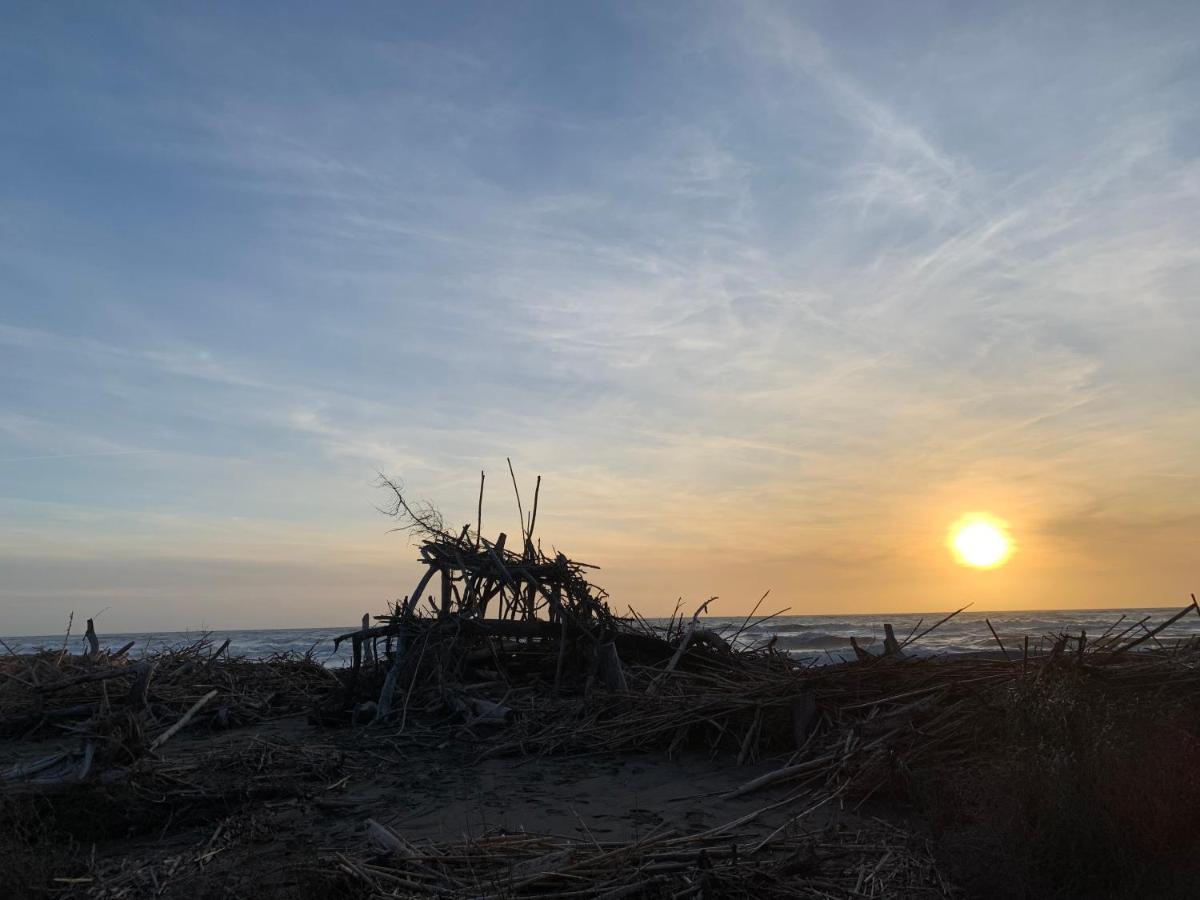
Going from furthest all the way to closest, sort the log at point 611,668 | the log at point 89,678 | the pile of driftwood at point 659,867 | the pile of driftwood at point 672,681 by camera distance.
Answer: the log at point 89,678, the log at point 611,668, the pile of driftwood at point 672,681, the pile of driftwood at point 659,867

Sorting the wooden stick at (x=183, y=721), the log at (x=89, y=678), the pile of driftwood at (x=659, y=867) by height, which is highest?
the log at (x=89, y=678)

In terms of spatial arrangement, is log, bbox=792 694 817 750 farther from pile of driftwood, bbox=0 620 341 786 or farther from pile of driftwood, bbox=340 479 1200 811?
pile of driftwood, bbox=0 620 341 786

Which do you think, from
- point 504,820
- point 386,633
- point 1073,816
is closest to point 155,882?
point 504,820

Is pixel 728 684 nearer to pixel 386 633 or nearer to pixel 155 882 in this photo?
pixel 386 633

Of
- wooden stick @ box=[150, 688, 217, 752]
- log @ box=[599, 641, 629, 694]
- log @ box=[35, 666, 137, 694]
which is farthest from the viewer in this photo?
log @ box=[35, 666, 137, 694]

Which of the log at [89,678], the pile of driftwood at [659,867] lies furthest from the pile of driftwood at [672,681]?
the log at [89,678]

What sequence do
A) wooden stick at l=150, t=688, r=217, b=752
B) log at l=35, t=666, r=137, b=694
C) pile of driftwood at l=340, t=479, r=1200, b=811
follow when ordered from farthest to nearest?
log at l=35, t=666, r=137, b=694 → wooden stick at l=150, t=688, r=217, b=752 → pile of driftwood at l=340, t=479, r=1200, b=811

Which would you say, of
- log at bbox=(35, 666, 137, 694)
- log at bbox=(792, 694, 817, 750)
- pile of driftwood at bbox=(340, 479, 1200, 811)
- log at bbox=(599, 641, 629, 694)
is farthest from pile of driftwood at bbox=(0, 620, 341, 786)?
log at bbox=(792, 694, 817, 750)

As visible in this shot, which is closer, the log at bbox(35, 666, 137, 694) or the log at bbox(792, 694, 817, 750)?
the log at bbox(792, 694, 817, 750)

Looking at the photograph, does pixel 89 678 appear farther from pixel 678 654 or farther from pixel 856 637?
pixel 856 637

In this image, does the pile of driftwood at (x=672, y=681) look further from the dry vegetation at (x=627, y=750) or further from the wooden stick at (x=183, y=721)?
the wooden stick at (x=183, y=721)

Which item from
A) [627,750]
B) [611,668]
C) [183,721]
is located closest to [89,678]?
[183,721]

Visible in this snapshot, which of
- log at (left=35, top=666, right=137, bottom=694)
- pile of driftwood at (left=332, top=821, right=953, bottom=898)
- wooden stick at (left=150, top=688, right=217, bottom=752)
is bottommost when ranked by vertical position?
pile of driftwood at (left=332, top=821, right=953, bottom=898)

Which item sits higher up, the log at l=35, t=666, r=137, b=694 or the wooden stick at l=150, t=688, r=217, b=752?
the log at l=35, t=666, r=137, b=694
